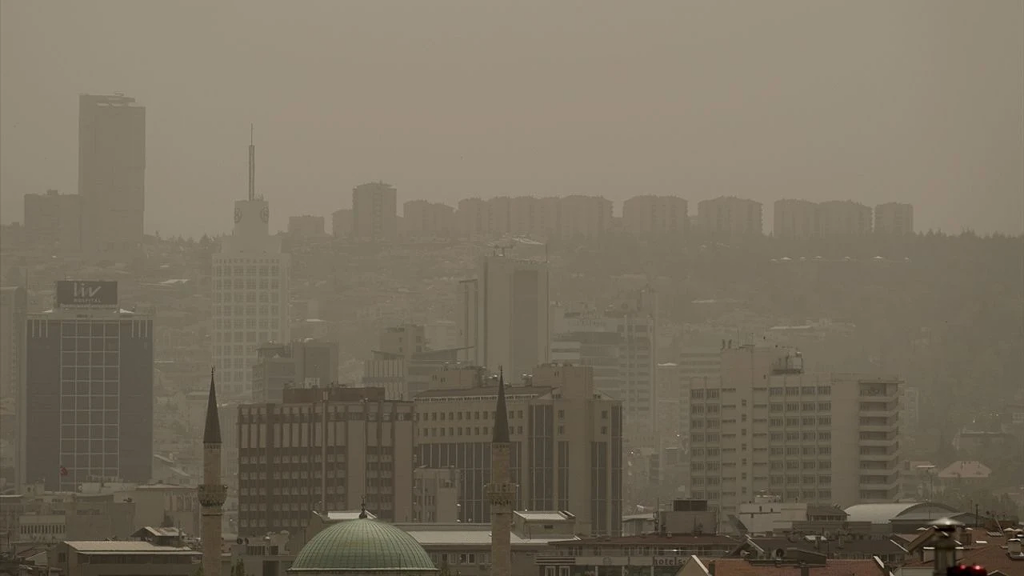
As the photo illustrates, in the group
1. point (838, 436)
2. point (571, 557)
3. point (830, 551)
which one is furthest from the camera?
point (838, 436)

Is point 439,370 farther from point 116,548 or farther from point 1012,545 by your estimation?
point 1012,545

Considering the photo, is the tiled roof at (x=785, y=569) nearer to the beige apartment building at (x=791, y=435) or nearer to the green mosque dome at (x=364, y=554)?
the green mosque dome at (x=364, y=554)

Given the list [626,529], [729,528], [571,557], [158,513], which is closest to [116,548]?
[571,557]

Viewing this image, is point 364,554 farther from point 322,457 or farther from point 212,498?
point 322,457

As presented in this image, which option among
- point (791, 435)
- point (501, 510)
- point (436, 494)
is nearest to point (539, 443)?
point (436, 494)

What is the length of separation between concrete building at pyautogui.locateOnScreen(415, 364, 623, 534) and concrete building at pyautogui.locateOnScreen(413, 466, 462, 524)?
1605 mm

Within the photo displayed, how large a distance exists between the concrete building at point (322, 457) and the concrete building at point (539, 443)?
2.22 meters

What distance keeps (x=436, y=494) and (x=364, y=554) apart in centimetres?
7262

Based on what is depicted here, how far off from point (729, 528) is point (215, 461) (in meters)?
55.9

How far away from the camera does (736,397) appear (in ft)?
579

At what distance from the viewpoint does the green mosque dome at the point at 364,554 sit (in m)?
87.1

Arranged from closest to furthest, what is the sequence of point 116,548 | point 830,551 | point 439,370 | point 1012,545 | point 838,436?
point 1012,545 → point 830,551 → point 116,548 → point 838,436 → point 439,370

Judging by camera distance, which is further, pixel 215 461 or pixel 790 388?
pixel 790 388

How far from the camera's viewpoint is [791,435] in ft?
572
